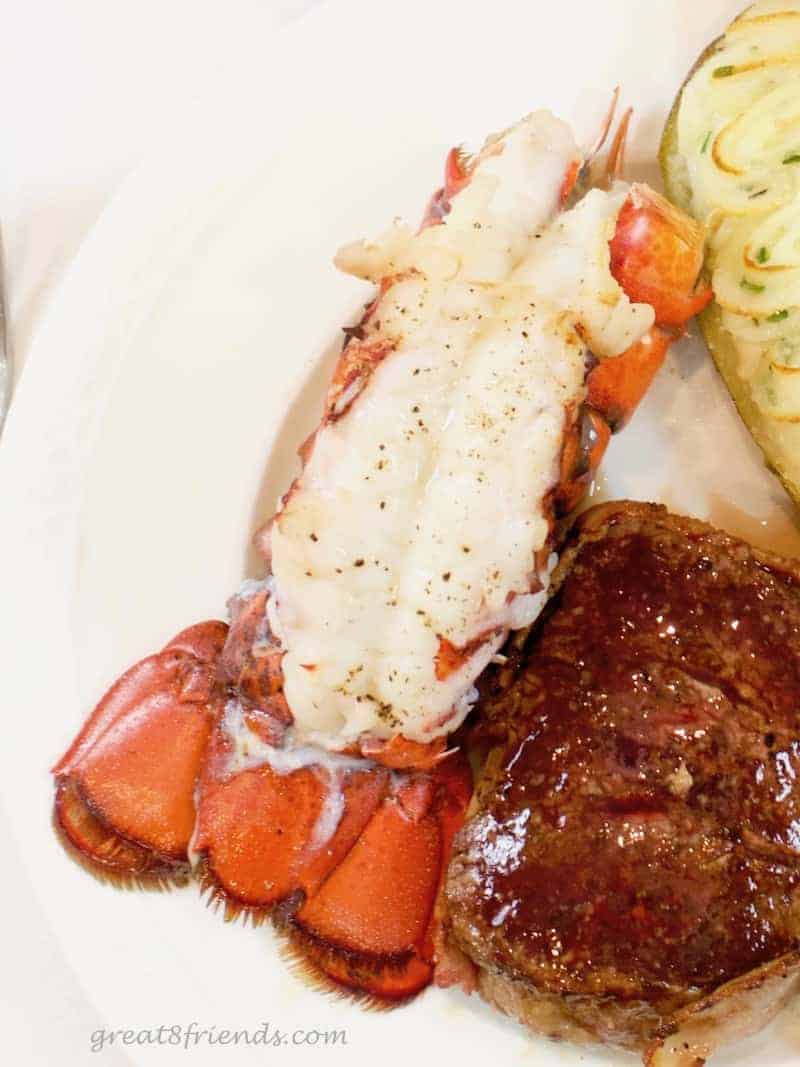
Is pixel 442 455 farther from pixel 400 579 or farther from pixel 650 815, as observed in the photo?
pixel 650 815

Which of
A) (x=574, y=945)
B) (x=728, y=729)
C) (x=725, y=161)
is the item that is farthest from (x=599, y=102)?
(x=574, y=945)

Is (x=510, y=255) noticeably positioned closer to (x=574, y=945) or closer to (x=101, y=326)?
(x=101, y=326)

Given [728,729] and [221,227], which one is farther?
[221,227]

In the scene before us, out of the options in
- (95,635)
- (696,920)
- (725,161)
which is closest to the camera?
(696,920)

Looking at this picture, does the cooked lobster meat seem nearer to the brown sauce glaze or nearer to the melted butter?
the melted butter

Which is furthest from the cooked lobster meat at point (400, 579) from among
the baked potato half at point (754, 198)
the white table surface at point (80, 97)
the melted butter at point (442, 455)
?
the white table surface at point (80, 97)
